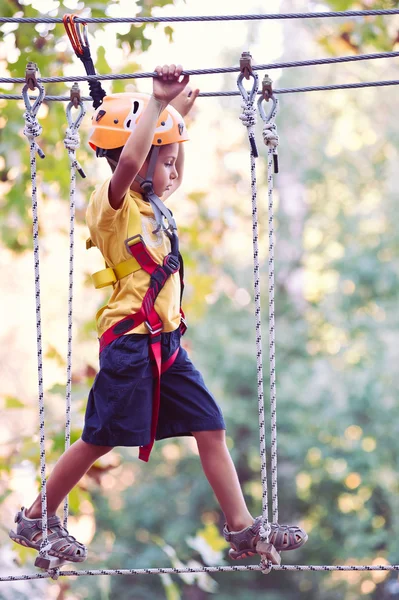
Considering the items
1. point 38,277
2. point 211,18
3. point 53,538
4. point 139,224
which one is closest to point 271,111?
point 211,18

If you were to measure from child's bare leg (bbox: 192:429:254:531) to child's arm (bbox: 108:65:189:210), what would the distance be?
1.88 feet

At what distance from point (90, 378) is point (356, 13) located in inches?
78.7

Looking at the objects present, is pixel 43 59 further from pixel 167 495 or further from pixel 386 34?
pixel 167 495

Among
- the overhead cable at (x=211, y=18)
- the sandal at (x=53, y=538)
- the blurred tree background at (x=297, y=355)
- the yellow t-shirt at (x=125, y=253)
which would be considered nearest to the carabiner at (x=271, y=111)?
the overhead cable at (x=211, y=18)

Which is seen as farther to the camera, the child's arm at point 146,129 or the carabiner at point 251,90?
the carabiner at point 251,90

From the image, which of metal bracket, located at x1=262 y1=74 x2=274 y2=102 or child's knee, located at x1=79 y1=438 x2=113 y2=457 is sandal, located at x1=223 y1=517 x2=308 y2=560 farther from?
metal bracket, located at x1=262 y1=74 x2=274 y2=102

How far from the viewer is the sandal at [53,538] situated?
1.89 metres

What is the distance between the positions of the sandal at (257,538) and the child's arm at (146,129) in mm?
780

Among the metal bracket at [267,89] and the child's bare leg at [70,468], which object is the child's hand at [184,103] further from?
the child's bare leg at [70,468]

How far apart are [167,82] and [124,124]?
8.3 inches

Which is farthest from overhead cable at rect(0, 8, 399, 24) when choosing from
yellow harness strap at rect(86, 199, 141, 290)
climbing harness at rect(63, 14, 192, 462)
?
yellow harness strap at rect(86, 199, 141, 290)

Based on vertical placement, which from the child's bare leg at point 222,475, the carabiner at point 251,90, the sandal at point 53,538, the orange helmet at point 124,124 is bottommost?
the sandal at point 53,538

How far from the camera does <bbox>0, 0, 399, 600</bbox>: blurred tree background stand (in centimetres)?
719

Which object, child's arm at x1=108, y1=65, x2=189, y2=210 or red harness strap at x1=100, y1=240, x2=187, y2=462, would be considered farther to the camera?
red harness strap at x1=100, y1=240, x2=187, y2=462
